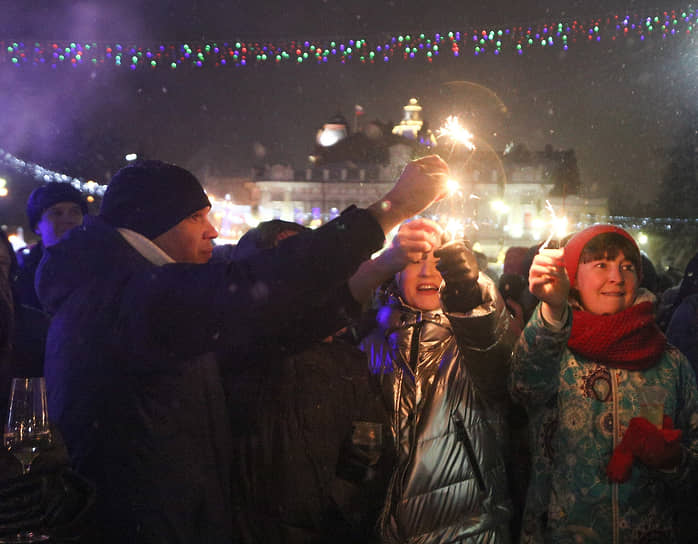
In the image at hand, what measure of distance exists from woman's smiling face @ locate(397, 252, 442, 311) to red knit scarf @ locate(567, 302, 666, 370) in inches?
25.8

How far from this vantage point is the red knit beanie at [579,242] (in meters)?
2.91

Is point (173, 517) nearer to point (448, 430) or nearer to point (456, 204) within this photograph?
point (448, 430)

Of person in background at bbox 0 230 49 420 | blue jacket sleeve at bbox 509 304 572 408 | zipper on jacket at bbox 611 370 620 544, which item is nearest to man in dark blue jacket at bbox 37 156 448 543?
blue jacket sleeve at bbox 509 304 572 408

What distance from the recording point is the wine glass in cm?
191

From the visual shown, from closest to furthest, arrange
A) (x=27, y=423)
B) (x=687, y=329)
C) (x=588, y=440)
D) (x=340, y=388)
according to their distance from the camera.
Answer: (x=27, y=423) < (x=340, y=388) < (x=588, y=440) < (x=687, y=329)

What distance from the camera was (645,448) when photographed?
97.8 inches

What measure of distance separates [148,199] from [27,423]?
82cm

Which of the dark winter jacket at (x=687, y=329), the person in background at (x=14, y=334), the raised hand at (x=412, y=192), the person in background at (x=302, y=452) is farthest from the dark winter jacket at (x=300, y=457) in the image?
Result: the dark winter jacket at (x=687, y=329)

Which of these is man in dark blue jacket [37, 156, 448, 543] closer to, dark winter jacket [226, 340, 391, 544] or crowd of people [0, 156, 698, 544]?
crowd of people [0, 156, 698, 544]

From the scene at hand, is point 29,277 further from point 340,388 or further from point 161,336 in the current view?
point 161,336

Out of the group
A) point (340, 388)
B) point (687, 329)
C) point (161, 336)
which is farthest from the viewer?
point (687, 329)

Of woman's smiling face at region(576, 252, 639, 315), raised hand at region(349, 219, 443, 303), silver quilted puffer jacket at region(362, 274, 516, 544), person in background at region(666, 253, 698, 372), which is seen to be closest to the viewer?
raised hand at region(349, 219, 443, 303)

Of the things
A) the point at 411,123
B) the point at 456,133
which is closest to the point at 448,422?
the point at 456,133

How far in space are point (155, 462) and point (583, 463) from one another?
→ 1.80 m
